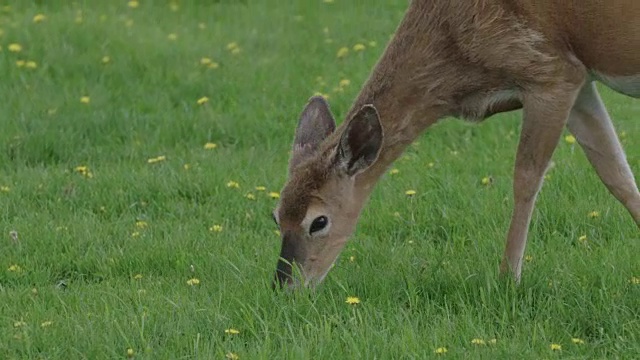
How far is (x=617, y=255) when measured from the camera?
6.54 meters

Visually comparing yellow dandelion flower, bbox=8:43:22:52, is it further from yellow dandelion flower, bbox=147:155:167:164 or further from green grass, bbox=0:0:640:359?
yellow dandelion flower, bbox=147:155:167:164

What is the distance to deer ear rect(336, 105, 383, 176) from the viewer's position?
6258 mm

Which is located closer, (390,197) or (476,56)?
(476,56)

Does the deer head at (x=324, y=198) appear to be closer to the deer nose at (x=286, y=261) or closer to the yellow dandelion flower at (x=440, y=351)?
the deer nose at (x=286, y=261)

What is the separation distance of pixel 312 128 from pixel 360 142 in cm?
59

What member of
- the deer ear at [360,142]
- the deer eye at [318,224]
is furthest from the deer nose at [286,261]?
the deer ear at [360,142]

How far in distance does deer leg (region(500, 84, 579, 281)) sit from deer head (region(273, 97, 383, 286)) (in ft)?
2.52

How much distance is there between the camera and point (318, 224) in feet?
21.4

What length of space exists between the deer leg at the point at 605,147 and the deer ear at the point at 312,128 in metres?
1.38

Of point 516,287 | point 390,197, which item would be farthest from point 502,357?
point 390,197

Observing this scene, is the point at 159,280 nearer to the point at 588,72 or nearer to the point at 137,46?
the point at 588,72

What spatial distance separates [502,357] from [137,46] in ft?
24.9

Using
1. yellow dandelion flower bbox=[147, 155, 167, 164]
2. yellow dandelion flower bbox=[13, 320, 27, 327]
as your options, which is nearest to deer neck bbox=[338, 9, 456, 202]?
yellow dandelion flower bbox=[13, 320, 27, 327]

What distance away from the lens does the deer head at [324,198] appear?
6344mm
